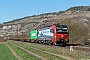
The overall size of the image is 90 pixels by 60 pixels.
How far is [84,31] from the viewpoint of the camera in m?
58.4

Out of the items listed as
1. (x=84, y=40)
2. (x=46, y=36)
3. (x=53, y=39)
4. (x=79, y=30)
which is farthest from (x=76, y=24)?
(x=53, y=39)

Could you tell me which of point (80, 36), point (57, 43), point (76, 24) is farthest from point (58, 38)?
point (76, 24)

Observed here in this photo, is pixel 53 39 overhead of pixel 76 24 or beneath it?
beneath

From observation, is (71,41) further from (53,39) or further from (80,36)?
(53,39)

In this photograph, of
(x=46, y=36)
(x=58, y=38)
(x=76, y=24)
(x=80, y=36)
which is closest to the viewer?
(x=58, y=38)

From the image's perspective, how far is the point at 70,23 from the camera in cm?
6519

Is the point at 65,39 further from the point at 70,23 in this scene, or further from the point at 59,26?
the point at 70,23

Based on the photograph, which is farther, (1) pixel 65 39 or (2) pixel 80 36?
(2) pixel 80 36

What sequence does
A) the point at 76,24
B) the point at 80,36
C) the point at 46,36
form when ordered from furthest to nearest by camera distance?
the point at 76,24 → the point at 80,36 → the point at 46,36

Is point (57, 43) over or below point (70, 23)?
below

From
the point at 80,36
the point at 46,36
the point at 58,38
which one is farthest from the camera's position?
the point at 80,36

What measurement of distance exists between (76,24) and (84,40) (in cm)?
736

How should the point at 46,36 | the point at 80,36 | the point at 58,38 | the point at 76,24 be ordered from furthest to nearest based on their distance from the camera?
the point at 76,24
the point at 80,36
the point at 46,36
the point at 58,38

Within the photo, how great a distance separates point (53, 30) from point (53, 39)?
1653mm
